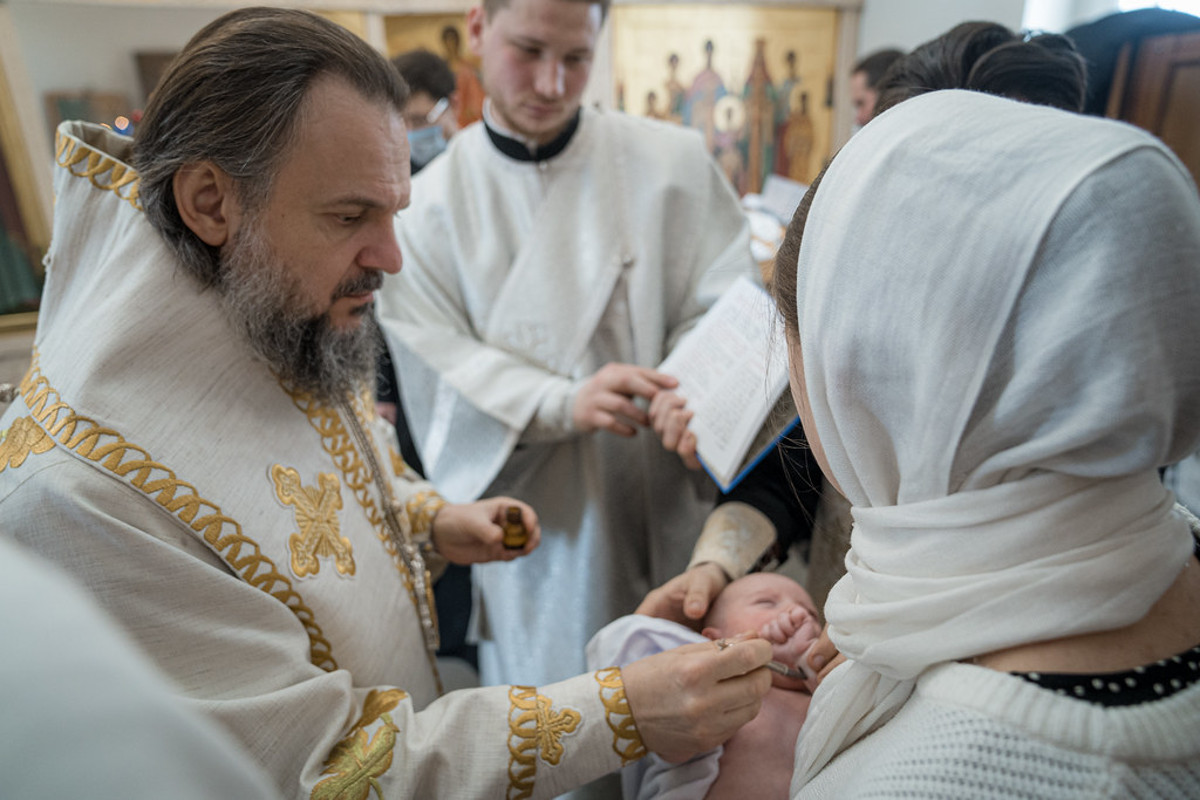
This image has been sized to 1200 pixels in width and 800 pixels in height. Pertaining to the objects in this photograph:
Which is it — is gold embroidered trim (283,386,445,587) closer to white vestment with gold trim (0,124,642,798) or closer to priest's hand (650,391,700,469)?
white vestment with gold trim (0,124,642,798)

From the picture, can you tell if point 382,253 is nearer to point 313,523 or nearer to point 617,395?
point 313,523

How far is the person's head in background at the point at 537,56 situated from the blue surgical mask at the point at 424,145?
1658 mm

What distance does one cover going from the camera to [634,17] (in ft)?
18.2

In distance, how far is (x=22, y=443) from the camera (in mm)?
1046

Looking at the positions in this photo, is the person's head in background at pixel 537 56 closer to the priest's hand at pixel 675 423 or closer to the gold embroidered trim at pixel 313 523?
the priest's hand at pixel 675 423

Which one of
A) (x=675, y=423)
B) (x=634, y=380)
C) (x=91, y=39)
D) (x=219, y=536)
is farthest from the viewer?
(x=91, y=39)

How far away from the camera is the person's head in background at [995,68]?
1579 millimetres

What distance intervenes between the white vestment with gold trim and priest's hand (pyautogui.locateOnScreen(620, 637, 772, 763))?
4 centimetres

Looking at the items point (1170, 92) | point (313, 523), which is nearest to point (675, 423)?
point (313, 523)

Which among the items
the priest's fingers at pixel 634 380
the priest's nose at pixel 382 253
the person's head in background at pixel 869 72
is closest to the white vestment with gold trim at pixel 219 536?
the priest's nose at pixel 382 253

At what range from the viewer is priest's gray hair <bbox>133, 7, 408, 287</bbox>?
1.26 metres

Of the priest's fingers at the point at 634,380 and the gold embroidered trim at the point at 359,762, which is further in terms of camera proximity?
the priest's fingers at the point at 634,380

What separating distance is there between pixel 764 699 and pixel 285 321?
3.89 feet

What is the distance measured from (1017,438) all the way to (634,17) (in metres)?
5.70
